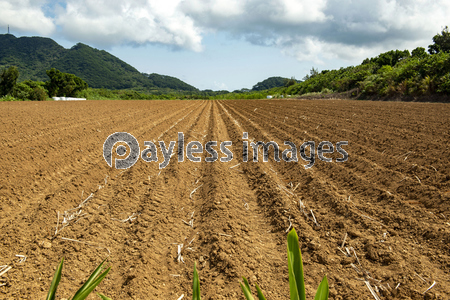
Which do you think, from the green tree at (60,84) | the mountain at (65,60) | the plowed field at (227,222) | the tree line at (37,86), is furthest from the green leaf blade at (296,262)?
the mountain at (65,60)

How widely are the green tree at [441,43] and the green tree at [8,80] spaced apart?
62647 mm

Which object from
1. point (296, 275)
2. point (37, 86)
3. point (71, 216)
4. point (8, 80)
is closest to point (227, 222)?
point (71, 216)

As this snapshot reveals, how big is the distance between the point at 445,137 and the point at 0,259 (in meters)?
8.78

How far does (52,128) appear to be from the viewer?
924cm

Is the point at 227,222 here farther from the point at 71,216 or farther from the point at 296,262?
the point at 296,262

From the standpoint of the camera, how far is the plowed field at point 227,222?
2.46 m

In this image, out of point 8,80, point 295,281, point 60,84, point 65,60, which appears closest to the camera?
point 295,281

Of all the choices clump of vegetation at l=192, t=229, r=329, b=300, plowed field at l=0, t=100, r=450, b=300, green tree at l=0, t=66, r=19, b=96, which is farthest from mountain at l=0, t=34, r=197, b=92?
clump of vegetation at l=192, t=229, r=329, b=300

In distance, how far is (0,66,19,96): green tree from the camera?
36281 mm

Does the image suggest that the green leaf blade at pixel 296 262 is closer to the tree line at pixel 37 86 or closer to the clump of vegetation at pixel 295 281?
the clump of vegetation at pixel 295 281

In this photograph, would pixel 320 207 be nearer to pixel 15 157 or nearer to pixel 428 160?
pixel 428 160

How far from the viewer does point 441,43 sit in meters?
Answer: 43.8

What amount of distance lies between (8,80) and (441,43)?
65.5 m

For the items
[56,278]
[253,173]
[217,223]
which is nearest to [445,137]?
[253,173]
